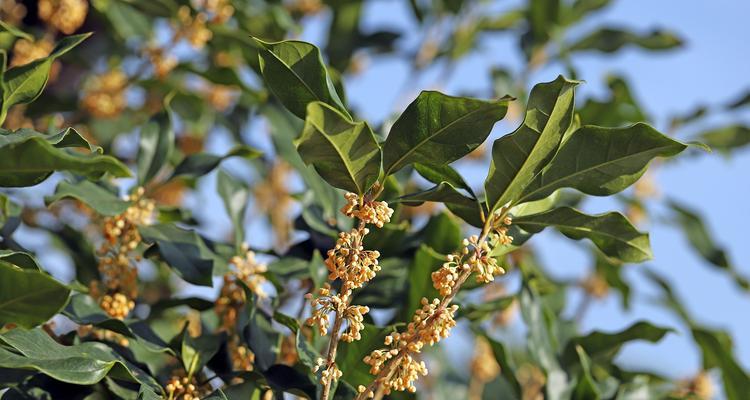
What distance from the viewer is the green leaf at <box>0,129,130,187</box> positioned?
702 millimetres

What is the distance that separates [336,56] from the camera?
2033mm

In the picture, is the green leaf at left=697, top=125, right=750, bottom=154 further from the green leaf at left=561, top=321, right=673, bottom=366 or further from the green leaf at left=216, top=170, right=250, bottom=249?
the green leaf at left=216, top=170, right=250, bottom=249

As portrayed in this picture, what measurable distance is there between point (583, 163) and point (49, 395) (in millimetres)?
595

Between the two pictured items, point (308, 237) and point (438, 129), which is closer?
point (438, 129)

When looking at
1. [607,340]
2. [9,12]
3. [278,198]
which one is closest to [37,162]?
[607,340]

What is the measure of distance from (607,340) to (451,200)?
48cm

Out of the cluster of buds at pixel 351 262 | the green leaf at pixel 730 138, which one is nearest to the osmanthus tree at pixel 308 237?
the cluster of buds at pixel 351 262

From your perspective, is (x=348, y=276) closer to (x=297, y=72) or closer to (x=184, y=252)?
(x=297, y=72)

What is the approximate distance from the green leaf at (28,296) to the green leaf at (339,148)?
229 millimetres

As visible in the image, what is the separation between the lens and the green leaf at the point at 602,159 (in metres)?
0.81

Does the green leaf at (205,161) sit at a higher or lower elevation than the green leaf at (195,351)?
higher

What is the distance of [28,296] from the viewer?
2.28ft

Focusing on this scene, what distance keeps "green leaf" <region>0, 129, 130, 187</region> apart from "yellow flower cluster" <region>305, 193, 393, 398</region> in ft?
0.67

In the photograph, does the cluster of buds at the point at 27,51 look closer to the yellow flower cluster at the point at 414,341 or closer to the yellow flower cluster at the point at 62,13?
the yellow flower cluster at the point at 62,13
